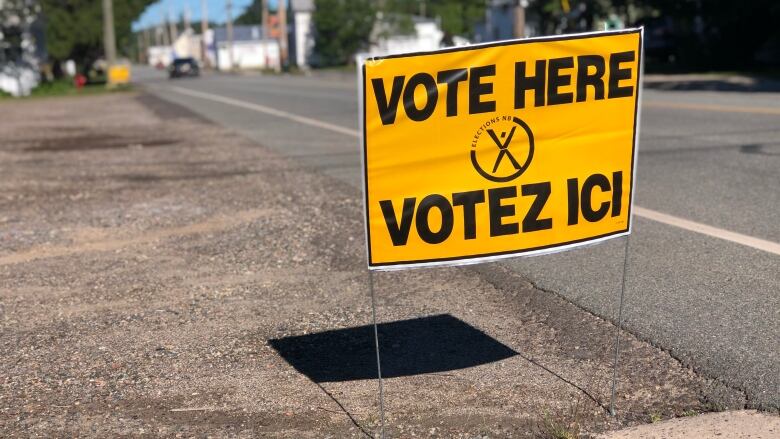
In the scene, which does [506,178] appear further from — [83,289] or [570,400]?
[83,289]

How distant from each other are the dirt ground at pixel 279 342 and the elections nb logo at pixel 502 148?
100 cm

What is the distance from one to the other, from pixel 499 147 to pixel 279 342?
1828 mm

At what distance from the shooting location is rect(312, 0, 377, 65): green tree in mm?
81562

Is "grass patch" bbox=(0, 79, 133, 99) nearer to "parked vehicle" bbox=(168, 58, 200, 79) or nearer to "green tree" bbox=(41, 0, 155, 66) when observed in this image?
"green tree" bbox=(41, 0, 155, 66)

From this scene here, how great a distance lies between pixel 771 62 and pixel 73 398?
34790 mm

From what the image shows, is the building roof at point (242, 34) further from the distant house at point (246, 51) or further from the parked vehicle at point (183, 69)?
the parked vehicle at point (183, 69)

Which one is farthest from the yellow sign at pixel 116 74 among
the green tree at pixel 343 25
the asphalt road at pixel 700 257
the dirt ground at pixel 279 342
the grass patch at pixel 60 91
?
the dirt ground at pixel 279 342

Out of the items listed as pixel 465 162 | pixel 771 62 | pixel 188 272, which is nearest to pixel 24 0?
pixel 771 62

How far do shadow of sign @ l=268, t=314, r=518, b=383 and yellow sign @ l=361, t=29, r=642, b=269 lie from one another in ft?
2.83

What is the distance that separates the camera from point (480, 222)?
13.6ft

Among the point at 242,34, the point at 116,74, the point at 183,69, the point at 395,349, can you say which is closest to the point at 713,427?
the point at 395,349

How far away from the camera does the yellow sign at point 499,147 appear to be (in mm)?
3957

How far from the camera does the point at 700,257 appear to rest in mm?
6578

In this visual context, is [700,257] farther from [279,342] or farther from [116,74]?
[116,74]
